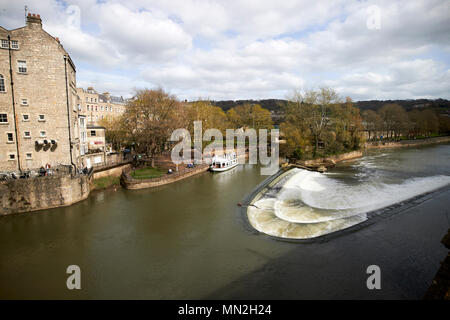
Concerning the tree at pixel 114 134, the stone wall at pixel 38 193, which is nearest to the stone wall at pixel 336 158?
the tree at pixel 114 134

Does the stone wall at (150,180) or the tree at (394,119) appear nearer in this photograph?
the stone wall at (150,180)

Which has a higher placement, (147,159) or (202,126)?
(202,126)

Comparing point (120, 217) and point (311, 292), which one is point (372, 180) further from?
point (120, 217)

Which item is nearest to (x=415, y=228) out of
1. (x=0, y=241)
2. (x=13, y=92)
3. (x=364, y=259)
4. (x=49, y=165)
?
(x=364, y=259)

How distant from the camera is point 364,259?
12438 mm

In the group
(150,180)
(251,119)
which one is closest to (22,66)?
(150,180)

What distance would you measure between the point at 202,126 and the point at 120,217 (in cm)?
2819

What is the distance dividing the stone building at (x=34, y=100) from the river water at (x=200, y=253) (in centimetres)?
563

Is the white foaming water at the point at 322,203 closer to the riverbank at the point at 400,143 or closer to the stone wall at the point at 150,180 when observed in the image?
the stone wall at the point at 150,180

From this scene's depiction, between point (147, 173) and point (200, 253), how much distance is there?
57.1 ft

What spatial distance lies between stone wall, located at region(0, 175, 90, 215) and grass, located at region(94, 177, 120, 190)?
3798mm

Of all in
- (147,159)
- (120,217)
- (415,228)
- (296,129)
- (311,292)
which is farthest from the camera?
(296,129)

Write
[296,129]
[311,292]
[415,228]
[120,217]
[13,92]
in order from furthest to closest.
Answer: [296,129] < [13,92] < [120,217] < [415,228] < [311,292]

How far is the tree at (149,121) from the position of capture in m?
28.8
